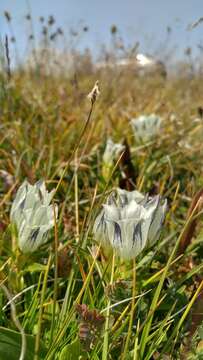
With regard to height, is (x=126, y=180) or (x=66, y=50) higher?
(x=66, y=50)

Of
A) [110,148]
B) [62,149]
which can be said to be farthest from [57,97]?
[110,148]

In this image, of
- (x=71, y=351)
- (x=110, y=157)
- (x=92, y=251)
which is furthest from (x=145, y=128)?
(x=71, y=351)

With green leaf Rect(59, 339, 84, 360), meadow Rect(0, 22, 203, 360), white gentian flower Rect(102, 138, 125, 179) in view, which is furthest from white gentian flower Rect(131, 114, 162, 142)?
green leaf Rect(59, 339, 84, 360)

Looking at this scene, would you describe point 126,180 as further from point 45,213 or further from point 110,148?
point 45,213

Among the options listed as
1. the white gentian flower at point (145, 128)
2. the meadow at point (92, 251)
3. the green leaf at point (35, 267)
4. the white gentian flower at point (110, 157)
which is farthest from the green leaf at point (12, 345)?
the white gentian flower at point (145, 128)

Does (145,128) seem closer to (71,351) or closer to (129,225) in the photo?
(129,225)

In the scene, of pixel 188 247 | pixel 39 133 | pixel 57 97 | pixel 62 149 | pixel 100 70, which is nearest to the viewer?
pixel 188 247
